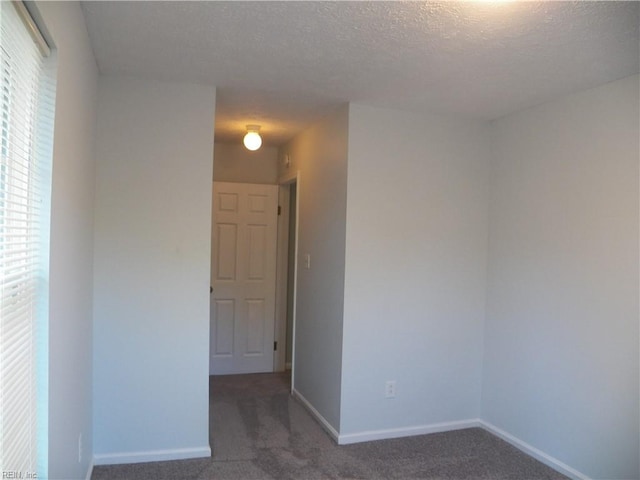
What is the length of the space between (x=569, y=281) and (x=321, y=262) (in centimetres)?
168

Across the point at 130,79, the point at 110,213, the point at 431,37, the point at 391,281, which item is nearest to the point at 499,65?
the point at 431,37

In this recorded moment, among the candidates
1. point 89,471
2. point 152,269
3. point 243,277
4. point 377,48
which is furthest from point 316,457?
point 377,48

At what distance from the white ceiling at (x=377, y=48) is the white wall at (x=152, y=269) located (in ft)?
0.80

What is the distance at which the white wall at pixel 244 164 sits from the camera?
16.0 ft

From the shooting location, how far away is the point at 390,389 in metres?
3.42

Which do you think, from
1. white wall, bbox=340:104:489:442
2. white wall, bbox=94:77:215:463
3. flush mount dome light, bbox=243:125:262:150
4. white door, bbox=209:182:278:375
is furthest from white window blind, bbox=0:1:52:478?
white door, bbox=209:182:278:375

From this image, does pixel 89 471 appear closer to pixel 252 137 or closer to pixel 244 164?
pixel 252 137

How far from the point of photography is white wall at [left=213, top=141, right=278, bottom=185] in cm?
488

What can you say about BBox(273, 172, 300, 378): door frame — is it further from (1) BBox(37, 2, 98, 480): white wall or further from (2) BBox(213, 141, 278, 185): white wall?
(1) BBox(37, 2, 98, 480): white wall

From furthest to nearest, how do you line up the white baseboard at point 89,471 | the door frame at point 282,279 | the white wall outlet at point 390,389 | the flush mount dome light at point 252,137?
the door frame at point 282,279, the flush mount dome light at point 252,137, the white wall outlet at point 390,389, the white baseboard at point 89,471

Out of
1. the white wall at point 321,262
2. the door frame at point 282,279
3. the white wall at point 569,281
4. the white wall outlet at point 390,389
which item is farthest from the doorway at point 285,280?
the white wall at point 569,281

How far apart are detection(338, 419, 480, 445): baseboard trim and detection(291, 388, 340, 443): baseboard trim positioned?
0.30 feet

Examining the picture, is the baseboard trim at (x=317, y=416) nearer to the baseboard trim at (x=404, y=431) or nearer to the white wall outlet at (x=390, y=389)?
the baseboard trim at (x=404, y=431)

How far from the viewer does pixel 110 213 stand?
9.26 feet
